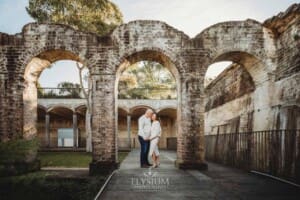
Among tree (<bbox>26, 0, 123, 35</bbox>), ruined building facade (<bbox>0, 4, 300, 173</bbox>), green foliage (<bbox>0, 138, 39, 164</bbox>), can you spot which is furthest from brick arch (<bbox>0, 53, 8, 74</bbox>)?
tree (<bbox>26, 0, 123, 35</bbox>)

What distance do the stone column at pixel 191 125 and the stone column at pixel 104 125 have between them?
7.04ft

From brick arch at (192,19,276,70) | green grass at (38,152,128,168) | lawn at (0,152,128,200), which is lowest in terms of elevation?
green grass at (38,152,128,168)

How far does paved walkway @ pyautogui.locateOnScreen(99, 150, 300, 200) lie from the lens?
5.54 m

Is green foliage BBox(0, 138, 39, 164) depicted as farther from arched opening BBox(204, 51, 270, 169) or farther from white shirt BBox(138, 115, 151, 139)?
arched opening BBox(204, 51, 270, 169)

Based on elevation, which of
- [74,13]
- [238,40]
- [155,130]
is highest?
[74,13]

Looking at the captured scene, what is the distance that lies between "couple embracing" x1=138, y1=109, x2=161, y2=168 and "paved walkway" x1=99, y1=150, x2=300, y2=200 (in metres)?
1.04

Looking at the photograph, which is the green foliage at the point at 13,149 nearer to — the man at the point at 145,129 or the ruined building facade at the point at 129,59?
the ruined building facade at the point at 129,59

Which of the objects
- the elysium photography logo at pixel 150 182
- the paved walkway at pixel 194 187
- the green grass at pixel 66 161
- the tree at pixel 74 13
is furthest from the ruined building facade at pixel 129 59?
the tree at pixel 74 13

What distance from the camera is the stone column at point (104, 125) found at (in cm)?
916

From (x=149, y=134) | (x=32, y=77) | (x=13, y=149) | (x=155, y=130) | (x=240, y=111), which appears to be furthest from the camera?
(x=240, y=111)

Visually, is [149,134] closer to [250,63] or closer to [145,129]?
[145,129]

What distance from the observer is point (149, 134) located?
9305 mm

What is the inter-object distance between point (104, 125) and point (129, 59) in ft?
7.60

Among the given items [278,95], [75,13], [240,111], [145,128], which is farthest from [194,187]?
[75,13]
